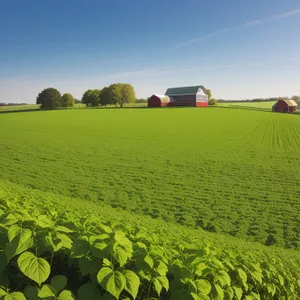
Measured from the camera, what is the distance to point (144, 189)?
16.8m

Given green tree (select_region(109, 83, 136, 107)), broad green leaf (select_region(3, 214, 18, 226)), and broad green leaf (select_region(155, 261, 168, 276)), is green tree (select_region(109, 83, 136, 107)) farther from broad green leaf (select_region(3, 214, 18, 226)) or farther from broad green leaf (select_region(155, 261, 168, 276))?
broad green leaf (select_region(155, 261, 168, 276))

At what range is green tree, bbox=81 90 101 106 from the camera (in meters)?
130

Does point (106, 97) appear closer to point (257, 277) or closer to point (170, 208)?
point (170, 208)

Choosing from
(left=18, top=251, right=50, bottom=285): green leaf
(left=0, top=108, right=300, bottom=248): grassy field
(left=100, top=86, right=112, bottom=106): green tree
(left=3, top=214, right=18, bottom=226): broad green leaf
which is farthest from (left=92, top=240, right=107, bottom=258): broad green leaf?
(left=100, top=86, right=112, bottom=106): green tree

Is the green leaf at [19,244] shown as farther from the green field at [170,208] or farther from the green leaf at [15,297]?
the green leaf at [15,297]

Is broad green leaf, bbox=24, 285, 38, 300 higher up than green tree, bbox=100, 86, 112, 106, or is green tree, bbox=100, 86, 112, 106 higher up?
green tree, bbox=100, 86, 112, 106

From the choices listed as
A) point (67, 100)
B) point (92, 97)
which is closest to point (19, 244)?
point (67, 100)

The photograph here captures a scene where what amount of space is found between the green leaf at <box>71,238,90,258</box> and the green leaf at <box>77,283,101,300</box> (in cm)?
43

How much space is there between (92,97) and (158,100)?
3658cm

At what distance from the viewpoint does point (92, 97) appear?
130625mm

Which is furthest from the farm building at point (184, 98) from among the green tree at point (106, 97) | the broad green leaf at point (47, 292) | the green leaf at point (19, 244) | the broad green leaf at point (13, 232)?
the broad green leaf at point (47, 292)

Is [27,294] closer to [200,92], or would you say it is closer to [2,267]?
[2,267]

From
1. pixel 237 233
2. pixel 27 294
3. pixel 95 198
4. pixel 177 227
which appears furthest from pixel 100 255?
pixel 95 198

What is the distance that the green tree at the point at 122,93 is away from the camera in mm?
125250
